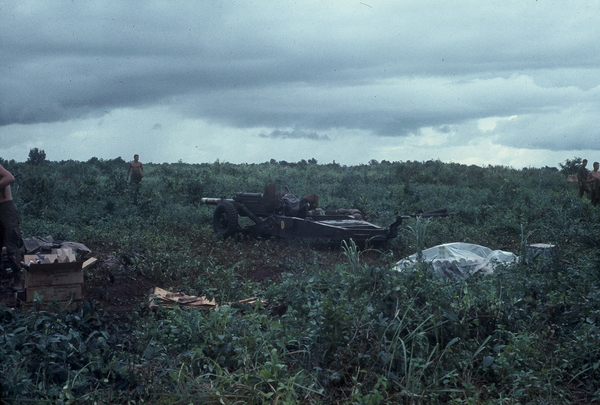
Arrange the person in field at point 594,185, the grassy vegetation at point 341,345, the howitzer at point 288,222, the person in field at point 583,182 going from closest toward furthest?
the grassy vegetation at point 341,345
the howitzer at point 288,222
the person in field at point 594,185
the person in field at point 583,182

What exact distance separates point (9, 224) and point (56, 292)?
7.18 ft

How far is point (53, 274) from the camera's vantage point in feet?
19.1

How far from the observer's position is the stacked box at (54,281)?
225 inches

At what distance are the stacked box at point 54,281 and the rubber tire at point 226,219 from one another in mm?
5862

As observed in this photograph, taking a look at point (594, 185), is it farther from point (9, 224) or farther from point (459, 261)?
point (9, 224)

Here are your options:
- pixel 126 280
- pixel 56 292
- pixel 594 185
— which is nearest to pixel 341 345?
pixel 56 292

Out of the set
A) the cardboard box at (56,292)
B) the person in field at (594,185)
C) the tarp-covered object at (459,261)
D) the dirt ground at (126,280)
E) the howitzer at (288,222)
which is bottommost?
the dirt ground at (126,280)

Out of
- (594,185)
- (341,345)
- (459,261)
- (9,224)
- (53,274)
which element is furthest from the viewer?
(594,185)

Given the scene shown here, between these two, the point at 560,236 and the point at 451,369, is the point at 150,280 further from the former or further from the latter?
the point at 560,236

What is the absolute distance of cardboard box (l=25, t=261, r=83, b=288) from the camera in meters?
5.71

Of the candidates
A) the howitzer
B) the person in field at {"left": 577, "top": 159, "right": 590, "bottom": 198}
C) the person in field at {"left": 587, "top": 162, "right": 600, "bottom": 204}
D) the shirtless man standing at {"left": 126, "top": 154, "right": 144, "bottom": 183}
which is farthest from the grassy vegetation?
the shirtless man standing at {"left": 126, "top": 154, "right": 144, "bottom": 183}

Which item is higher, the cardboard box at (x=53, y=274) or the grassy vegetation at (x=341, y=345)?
the cardboard box at (x=53, y=274)

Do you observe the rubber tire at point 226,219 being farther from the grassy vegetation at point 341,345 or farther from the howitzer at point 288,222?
the grassy vegetation at point 341,345

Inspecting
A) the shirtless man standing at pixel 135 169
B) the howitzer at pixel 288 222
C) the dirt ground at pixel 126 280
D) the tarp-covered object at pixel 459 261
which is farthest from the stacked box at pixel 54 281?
the shirtless man standing at pixel 135 169
